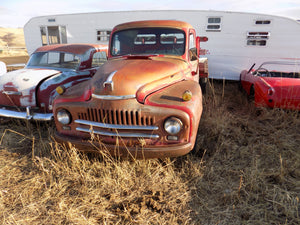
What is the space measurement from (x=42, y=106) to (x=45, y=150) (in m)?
1.10

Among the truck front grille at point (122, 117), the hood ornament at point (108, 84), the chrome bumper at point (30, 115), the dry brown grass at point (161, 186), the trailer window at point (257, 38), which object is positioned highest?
the trailer window at point (257, 38)

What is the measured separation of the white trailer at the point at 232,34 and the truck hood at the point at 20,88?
5.01m

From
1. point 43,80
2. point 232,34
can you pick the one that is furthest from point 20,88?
point 232,34

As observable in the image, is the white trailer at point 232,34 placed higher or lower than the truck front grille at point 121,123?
higher

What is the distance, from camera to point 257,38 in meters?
7.14

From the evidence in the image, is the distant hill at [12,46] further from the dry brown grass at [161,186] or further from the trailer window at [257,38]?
the dry brown grass at [161,186]

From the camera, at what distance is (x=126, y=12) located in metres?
8.35

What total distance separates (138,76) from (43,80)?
8.35 feet

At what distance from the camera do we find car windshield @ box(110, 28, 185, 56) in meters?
3.95

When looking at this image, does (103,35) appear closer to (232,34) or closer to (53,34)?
(53,34)

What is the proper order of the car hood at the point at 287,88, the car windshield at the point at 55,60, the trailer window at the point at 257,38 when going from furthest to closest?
the trailer window at the point at 257,38
the car windshield at the point at 55,60
the car hood at the point at 287,88

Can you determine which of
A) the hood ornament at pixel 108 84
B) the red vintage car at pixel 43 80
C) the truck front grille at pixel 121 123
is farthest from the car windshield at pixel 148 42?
the truck front grille at pixel 121 123

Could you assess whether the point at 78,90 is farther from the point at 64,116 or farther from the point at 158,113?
the point at 158,113

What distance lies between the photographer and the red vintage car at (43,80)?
4.21m
